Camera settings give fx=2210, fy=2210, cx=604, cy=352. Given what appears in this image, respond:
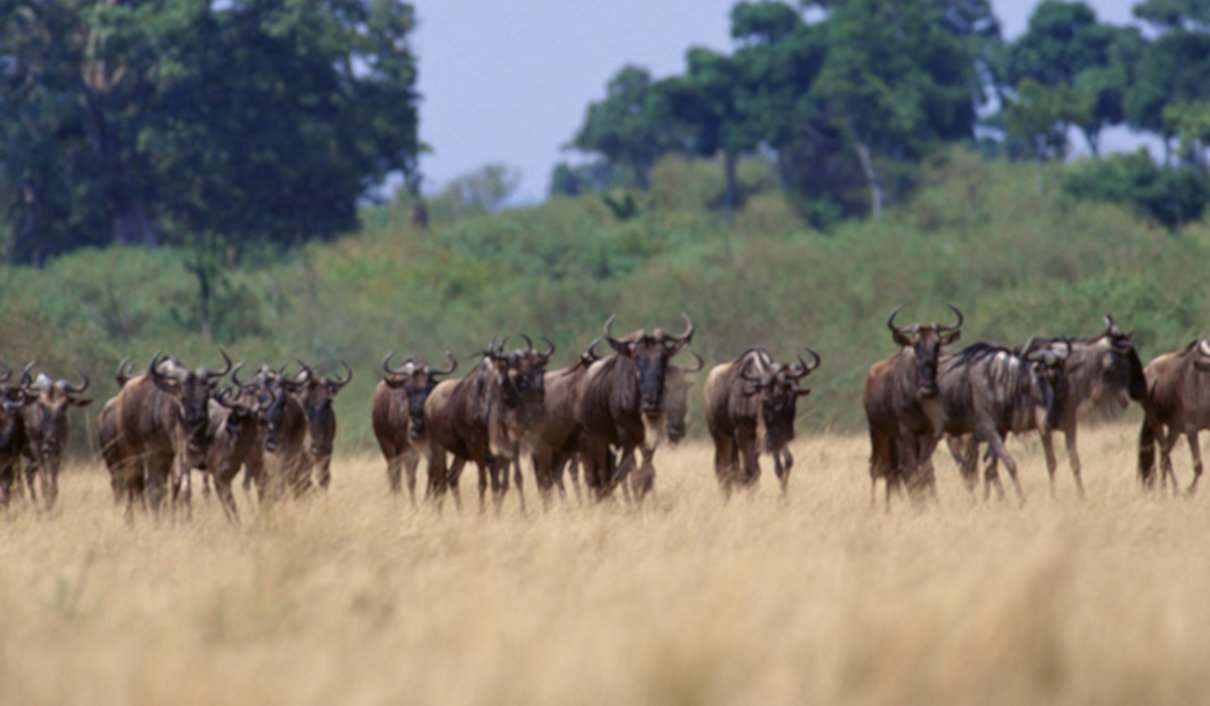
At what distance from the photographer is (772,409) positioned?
18.9 metres

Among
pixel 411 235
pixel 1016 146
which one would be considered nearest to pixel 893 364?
pixel 411 235

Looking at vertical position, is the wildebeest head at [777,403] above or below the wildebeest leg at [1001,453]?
above

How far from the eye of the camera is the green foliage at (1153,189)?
60281 mm

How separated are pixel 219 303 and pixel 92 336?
30.7ft

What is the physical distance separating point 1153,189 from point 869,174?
1402 cm

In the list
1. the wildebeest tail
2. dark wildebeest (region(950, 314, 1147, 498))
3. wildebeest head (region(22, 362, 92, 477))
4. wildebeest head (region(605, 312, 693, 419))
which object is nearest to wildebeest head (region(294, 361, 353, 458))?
wildebeest head (region(22, 362, 92, 477))

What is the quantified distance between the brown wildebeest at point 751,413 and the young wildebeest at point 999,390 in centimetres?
129

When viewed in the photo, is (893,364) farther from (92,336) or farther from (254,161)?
(254,161)

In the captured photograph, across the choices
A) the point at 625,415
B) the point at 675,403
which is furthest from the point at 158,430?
the point at 675,403

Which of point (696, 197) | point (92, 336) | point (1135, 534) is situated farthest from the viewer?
point (696, 197)

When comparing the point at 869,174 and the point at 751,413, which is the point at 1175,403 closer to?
the point at 751,413

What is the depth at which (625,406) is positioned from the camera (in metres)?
17.9

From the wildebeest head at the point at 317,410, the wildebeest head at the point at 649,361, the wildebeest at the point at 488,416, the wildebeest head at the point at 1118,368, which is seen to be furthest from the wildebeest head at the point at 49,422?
the wildebeest head at the point at 1118,368

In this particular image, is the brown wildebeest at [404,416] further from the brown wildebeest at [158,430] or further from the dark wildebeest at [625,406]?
the brown wildebeest at [158,430]
